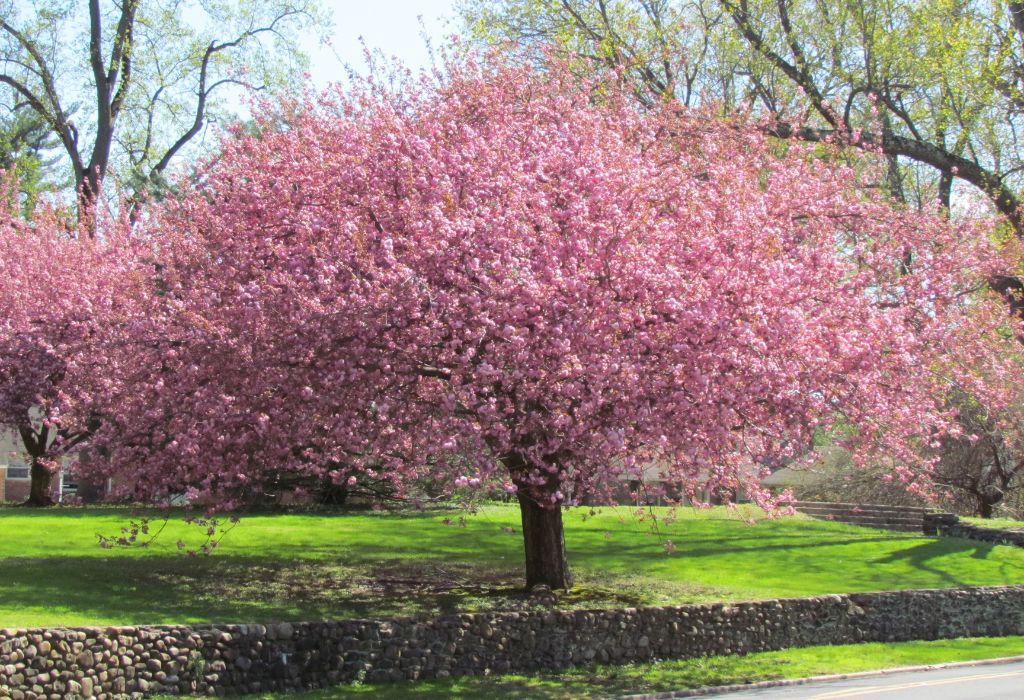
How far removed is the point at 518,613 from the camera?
1744 cm

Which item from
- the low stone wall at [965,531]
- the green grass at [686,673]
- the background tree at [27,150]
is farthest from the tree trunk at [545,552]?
the background tree at [27,150]

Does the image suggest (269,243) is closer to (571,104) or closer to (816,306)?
(571,104)

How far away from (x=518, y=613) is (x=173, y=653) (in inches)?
221

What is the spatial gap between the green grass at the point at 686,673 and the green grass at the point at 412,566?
6.22ft

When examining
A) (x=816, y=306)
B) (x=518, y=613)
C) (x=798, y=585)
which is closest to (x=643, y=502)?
(x=518, y=613)

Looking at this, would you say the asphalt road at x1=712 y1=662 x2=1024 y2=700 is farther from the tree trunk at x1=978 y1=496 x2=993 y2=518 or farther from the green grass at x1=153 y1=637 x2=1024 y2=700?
the tree trunk at x1=978 y1=496 x2=993 y2=518

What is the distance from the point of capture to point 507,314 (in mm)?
14711

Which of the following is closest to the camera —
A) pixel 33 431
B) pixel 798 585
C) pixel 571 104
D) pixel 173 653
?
pixel 173 653

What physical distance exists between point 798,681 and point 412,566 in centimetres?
886

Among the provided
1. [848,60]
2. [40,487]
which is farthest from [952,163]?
[40,487]

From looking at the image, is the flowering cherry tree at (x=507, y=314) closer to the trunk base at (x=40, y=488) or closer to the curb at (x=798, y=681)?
the curb at (x=798, y=681)

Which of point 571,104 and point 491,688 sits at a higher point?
point 571,104

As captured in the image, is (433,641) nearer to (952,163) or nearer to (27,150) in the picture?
(952,163)

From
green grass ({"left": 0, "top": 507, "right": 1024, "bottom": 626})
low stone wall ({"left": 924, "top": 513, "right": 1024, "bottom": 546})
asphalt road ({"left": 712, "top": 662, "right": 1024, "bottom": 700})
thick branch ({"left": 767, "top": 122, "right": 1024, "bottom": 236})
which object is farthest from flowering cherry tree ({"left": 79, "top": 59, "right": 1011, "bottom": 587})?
low stone wall ({"left": 924, "top": 513, "right": 1024, "bottom": 546})
